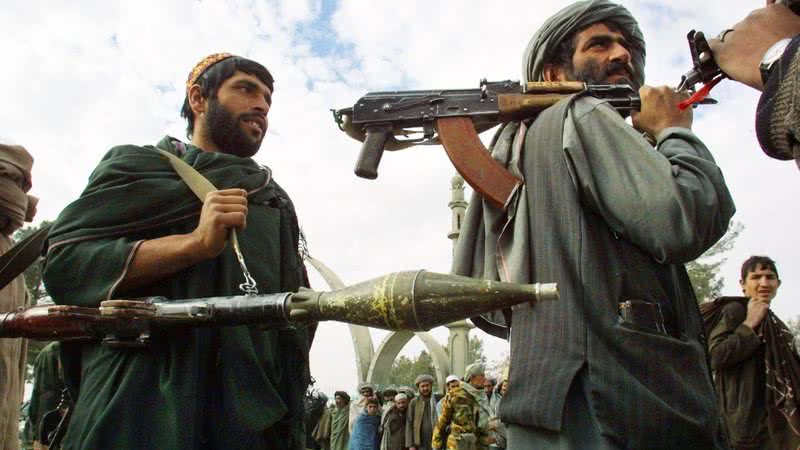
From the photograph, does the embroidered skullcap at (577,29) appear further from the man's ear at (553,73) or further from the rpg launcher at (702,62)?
the rpg launcher at (702,62)

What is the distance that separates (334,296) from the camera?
1.89 meters

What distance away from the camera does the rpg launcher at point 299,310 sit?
1719 millimetres

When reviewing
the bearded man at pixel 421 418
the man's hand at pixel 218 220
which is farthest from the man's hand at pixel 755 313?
the bearded man at pixel 421 418

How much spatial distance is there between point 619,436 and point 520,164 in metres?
1.11

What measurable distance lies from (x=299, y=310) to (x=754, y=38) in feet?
4.33

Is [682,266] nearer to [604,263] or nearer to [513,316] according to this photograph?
[604,263]

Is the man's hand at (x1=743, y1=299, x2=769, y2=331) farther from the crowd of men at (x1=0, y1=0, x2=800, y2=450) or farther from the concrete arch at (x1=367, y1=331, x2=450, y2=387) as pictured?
the concrete arch at (x1=367, y1=331, x2=450, y2=387)

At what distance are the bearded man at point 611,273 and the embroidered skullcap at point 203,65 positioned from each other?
1.38m

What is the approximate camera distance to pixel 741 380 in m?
4.91

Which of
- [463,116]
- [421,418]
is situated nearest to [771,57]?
[463,116]

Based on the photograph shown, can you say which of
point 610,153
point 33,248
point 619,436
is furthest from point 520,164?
point 33,248

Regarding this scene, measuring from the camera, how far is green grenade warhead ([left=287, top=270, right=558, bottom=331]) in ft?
5.56

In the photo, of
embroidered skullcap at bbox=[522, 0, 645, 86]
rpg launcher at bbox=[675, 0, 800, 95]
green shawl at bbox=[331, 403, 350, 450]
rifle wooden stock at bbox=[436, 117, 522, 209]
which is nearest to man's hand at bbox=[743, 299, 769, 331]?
embroidered skullcap at bbox=[522, 0, 645, 86]

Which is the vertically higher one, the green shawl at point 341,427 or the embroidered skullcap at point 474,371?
the embroidered skullcap at point 474,371
